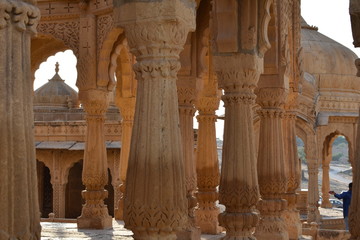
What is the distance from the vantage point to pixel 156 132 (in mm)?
6973

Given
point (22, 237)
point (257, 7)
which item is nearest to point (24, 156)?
point (22, 237)

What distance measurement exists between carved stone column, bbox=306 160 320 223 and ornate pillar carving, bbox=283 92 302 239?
8.80 metres

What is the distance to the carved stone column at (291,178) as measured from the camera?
14492 millimetres

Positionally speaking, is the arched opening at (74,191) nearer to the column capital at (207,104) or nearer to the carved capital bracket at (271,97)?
the column capital at (207,104)

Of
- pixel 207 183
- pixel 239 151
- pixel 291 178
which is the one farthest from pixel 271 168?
pixel 239 151

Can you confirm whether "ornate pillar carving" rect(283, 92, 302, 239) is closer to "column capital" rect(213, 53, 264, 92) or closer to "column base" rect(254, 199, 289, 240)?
"column base" rect(254, 199, 289, 240)

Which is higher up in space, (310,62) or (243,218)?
(310,62)

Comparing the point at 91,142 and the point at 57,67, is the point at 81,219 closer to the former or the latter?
the point at 91,142

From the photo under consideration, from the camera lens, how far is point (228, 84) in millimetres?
10492

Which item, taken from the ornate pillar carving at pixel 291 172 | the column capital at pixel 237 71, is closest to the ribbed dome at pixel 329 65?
the ornate pillar carving at pixel 291 172

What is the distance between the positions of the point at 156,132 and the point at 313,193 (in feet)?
61.2

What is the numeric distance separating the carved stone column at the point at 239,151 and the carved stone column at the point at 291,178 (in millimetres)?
4141

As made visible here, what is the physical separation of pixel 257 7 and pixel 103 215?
6.24 m

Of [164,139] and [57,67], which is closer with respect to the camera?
[164,139]
